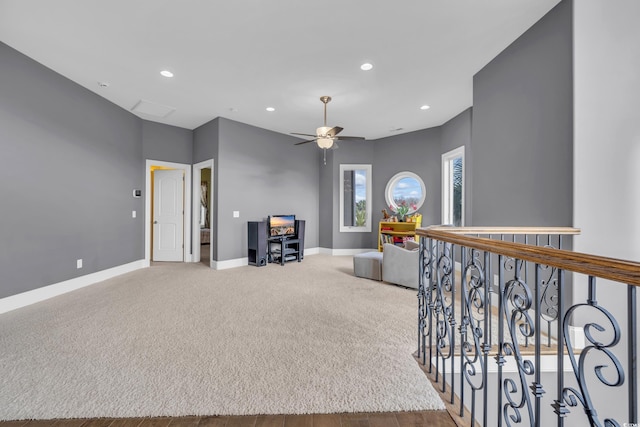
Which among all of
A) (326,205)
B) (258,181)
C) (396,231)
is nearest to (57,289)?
(258,181)


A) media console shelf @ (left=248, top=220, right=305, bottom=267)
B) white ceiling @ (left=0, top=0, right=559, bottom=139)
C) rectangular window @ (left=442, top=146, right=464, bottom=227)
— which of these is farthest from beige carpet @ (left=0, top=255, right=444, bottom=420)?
white ceiling @ (left=0, top=0, right=559, bottom=139)

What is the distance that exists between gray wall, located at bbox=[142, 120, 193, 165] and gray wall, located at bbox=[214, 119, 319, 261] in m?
1.16

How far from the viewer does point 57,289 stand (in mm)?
3711

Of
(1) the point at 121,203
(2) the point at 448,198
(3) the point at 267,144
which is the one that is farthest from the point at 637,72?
(1) the point at 121,203

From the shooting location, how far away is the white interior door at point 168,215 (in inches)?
234

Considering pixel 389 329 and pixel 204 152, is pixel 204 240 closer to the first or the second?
pixel 204 152

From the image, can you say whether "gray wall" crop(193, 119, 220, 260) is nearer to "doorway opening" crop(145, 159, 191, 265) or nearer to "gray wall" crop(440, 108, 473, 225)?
"doorway opening" crop(145, 159, 191, 265)

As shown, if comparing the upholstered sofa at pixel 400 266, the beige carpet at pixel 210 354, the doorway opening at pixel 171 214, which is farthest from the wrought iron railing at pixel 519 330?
the doorway opening at pixel 171 214

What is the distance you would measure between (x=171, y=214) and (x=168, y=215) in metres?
0.07

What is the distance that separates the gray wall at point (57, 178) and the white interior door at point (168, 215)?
2.79ft

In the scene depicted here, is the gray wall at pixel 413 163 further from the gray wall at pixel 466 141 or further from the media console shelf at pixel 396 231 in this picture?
the gray wall at pixel 466 141

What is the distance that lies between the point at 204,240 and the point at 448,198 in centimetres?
701

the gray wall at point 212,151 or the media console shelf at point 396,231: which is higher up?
the gray wall at point 212,151

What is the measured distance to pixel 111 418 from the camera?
1.58 m
